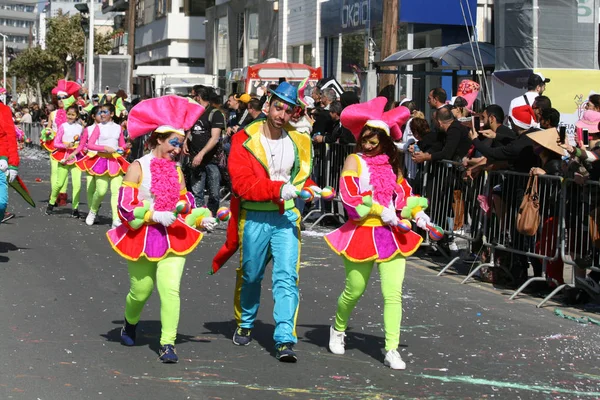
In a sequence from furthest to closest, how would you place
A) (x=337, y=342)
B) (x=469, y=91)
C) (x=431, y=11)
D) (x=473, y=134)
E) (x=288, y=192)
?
(x=431, y=11) < (x=469, y=91) < (x=473, y=134) < (x=337, y=342) < (x=288, y=192)

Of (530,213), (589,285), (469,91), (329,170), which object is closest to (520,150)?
(530,213)

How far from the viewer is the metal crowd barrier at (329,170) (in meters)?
16.6

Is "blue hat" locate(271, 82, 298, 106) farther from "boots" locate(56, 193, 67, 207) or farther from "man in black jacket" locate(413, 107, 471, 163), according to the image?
"boots" locate(56, 193, 67, 207)

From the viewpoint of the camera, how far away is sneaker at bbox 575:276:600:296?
34.3ft

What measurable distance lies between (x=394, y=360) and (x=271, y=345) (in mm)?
1082

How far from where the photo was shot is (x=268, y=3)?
1718 inches

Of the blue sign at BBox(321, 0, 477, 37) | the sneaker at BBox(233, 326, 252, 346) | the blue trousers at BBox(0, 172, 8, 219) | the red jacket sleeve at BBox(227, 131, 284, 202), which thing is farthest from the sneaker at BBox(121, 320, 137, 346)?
the blue sign at BBox(321, 0, 477, 37)

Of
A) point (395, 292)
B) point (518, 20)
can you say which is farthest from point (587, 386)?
point (518, 20)

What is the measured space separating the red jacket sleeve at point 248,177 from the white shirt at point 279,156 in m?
0.07

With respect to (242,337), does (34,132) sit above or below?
above

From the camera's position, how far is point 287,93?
7852 mm

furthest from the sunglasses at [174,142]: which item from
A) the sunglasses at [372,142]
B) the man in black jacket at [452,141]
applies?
the man in black jacket at [452,141]

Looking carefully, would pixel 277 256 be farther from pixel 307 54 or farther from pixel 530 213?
pixel 307 54

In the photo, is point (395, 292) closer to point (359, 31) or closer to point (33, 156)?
point (359, 31)
